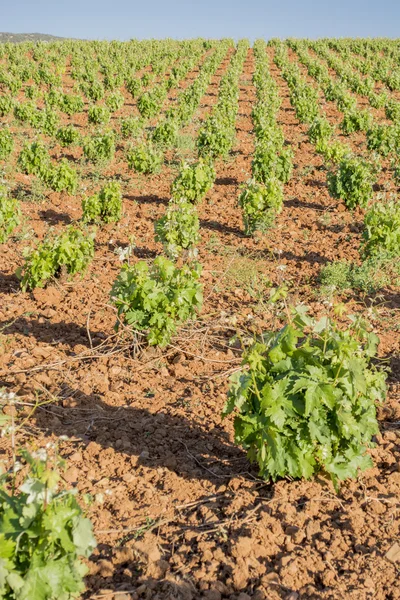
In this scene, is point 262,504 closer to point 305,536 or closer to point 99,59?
point 305,536

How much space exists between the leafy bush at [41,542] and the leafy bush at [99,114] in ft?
58.5

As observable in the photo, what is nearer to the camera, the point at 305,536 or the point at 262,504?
the point at 305,536

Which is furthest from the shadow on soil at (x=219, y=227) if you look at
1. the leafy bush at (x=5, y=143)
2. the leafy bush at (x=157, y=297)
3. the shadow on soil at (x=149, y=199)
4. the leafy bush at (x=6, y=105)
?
the leafy bush at (x=6, y=105)

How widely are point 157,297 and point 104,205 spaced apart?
5008 millimetres

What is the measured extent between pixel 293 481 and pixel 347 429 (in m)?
0.69

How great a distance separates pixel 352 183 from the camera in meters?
11.1

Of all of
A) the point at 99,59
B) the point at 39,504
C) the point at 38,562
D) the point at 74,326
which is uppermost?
the point at 99,59

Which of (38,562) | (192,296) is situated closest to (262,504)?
(38,562)

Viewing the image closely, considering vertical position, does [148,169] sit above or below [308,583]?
above

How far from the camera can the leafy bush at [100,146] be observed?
48.2 ft

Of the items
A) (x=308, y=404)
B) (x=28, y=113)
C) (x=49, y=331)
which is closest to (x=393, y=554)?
(x=308, y=404)

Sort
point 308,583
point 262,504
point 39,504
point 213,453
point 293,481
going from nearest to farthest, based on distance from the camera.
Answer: point 39,504
point 308,583
point 262,504
point 293,481
point 213,453

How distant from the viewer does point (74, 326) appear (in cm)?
720

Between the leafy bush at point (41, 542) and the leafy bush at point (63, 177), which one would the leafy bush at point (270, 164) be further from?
the leafy bush at point (41, 542)
